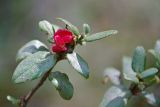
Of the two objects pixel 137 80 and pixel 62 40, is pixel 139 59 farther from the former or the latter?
pixel 62 40

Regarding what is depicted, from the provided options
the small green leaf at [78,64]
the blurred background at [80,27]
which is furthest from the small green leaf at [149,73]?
the blurred background at [80,27]

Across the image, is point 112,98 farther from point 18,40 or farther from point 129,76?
point 18,40

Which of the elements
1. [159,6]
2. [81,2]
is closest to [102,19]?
[81,2]

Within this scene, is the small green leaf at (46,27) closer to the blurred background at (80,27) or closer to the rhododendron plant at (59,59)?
the rhododendron plant at (59,59)

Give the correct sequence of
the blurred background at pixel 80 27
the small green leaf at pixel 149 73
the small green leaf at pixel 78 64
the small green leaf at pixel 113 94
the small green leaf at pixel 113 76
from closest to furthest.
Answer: the small green leaf at pixel 78 64 → the small green leaf at pixel 149 73 → the small green leaf at pixel 113 94 → the small green leaf at pixel 113 76 → the blurred background at pixel 80 27

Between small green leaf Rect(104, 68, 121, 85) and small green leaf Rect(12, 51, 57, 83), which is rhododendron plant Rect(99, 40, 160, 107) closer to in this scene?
small green leaf Rect(104, 68, 121, 85)
